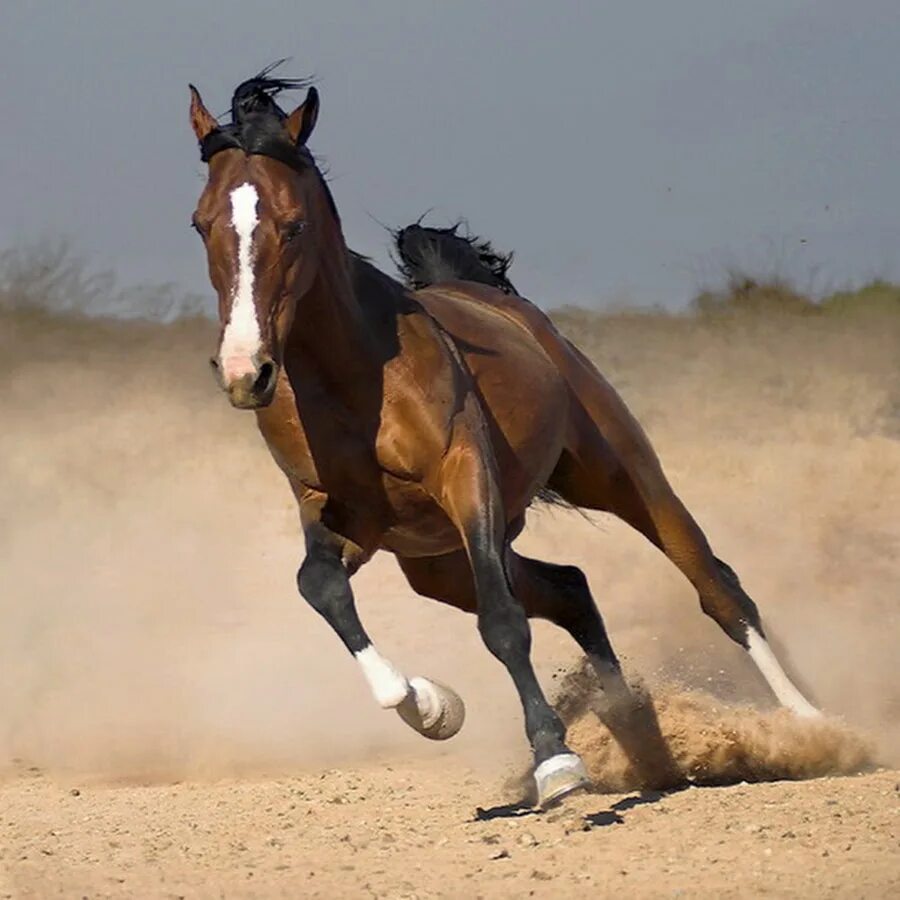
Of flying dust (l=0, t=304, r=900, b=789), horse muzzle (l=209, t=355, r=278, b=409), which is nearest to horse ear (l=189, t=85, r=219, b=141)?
horse muzzle (l=209, t=355, r=278, b=409)

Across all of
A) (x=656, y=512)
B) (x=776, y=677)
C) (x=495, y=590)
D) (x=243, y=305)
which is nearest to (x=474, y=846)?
(x=495, y=590)

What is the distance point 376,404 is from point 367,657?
→ 815 millimetres

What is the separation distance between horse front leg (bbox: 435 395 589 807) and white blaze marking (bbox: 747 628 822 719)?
1.80 metres

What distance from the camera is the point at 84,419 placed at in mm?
16562

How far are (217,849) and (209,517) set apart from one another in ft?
29.3

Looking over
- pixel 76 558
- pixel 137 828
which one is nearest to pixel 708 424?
pixel 76 558

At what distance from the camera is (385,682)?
21.5 ft

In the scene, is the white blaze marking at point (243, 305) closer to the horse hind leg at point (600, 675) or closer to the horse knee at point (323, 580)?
the horse knee at point (323, 580)

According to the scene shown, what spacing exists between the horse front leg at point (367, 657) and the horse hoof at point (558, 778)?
2.01 feet

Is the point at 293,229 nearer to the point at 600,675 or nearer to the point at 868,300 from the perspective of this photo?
the point at 600,675

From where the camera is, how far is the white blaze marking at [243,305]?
19.4 feet

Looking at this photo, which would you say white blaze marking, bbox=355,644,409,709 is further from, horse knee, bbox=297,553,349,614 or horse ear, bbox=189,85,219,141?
horse ear, bbox=189,85,219,141

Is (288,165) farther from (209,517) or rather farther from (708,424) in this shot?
(708,424)

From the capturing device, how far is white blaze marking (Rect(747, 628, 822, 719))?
7.97 metres
